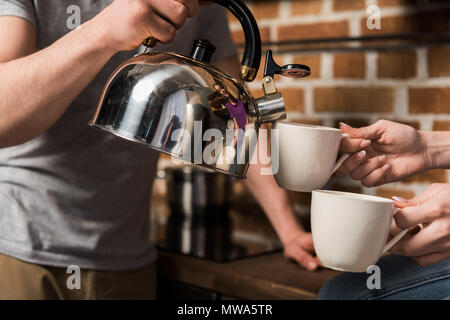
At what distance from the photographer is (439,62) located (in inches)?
41.6

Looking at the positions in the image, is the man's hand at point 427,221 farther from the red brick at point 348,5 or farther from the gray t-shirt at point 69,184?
the red brick at point 348,5

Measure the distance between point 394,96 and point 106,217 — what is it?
636 mm

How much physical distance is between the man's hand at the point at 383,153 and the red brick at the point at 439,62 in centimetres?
31

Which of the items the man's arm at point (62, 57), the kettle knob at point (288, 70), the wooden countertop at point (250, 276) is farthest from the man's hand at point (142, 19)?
the wooden countertop at point (250, 276)

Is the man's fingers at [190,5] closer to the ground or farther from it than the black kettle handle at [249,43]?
farther from it

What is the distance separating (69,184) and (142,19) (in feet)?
1.50

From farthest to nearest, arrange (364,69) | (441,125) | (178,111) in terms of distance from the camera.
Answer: (364,69)
(441,125)
(178,111)

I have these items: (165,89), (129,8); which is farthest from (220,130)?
(129,8)

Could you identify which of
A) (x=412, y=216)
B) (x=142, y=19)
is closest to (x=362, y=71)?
(x=412, y=216)

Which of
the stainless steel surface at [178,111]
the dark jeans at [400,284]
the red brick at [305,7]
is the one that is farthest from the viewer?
the red brick at [305,7]

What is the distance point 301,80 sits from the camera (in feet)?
4.25

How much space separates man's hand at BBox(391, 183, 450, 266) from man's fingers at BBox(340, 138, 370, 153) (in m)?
0.08

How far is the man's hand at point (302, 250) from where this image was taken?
3.23 feet

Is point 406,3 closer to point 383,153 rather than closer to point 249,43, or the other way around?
point 383,153
